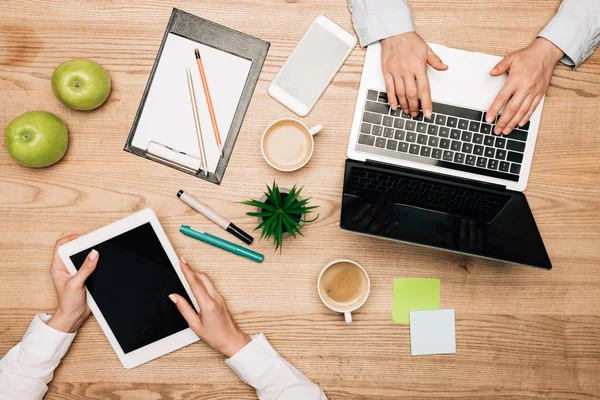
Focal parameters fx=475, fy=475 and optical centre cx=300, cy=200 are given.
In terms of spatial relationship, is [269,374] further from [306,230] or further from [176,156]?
[176,156]

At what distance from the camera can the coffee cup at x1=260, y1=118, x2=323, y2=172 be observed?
986mm

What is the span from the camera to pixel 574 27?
0.99 metres

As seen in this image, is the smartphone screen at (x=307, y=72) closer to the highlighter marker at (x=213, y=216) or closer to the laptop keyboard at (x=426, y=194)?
the laptop keyboard at (x=426, y=194)

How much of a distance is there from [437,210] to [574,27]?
48cm

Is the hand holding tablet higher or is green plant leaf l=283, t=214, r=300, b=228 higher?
green plant leaf l=283, t=214, r=300, b=228

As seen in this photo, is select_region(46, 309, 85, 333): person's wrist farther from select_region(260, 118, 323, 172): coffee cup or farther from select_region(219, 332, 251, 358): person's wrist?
select_region(260, 118, 323, 172): coffee cup

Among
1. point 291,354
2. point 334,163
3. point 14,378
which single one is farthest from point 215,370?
point 334,163

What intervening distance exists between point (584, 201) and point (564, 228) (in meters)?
0.07

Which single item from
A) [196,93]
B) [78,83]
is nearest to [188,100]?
[196,93]

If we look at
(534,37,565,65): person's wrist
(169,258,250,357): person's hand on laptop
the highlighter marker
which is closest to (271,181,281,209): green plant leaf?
the highlighter marker

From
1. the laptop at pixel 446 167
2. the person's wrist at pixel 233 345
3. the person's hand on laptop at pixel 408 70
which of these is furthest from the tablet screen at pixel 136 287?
the person's hand on laptop at pixel 408 70

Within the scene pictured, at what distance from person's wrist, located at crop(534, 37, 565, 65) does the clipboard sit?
0.58 m

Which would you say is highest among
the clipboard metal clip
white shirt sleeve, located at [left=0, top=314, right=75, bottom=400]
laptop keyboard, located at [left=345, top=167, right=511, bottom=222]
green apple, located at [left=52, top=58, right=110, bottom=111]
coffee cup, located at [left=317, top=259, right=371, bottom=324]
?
green apple, located at [left=52, top=58, right=110, bottom=111]

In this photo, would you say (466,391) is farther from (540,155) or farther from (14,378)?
(14,378)
